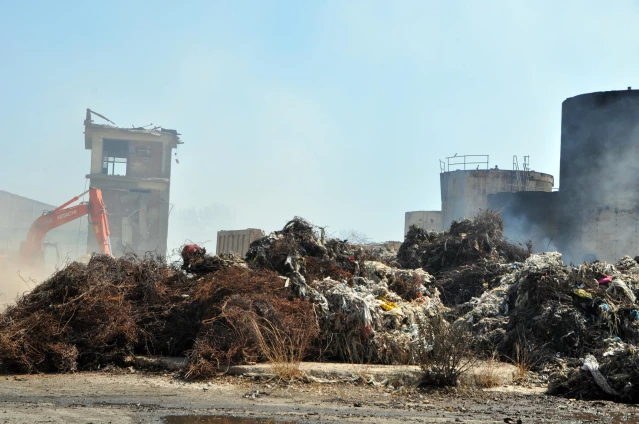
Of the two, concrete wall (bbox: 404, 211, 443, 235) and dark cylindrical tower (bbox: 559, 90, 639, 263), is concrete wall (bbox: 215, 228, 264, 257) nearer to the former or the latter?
dark cylindrical tower (bbox: 559, 90, 639, 263)

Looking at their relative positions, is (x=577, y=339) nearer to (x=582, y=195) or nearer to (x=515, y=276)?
(x=515, y=276)

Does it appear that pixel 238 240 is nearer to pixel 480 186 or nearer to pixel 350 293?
pixel 350 293

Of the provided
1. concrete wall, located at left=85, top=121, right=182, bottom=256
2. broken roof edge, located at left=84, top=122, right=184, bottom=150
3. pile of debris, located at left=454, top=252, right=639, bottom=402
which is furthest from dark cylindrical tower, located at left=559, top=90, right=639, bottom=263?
broken roof edge, located at left=84, top=122, right=184, bottom=150

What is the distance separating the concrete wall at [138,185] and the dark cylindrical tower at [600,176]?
3310cm

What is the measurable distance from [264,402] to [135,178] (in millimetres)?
48634

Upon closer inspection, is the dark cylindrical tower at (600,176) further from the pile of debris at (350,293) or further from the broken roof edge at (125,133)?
the broken roof edge at (125,133)

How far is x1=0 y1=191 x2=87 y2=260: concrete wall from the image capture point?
4990cm

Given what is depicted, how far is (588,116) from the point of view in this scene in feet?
83.8

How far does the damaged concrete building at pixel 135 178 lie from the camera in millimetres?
53750

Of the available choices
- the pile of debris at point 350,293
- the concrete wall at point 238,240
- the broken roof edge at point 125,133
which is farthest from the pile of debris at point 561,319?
the broken roof edge at point 125,133

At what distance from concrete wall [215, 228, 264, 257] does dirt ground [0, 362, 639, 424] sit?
1071cm

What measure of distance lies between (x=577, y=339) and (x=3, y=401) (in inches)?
288

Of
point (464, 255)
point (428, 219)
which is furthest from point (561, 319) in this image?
point (428, 219)

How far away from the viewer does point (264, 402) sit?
308 inches
